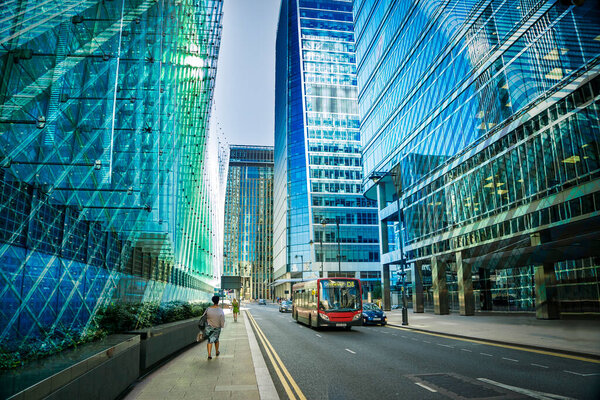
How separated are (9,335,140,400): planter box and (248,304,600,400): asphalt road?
9.60 feet

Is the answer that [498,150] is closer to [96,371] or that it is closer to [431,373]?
[431,373]

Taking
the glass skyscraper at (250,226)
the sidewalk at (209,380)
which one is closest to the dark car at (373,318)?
the sidewalk at (209,380)

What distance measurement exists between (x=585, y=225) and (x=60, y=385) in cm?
2617

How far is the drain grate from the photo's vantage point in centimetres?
772

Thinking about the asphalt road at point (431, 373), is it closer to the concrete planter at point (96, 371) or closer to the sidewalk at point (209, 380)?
the sidewalk at point (209, 380)

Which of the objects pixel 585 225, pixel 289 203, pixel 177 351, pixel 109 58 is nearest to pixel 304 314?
pixel 177 351

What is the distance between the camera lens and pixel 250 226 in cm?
19262

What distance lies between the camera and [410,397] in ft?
25.3

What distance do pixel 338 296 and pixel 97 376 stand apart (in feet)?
60.5

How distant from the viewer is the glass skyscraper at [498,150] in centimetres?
2341

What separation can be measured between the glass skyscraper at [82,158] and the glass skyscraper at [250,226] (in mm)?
164326

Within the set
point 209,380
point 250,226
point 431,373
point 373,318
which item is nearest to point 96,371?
point 209,380

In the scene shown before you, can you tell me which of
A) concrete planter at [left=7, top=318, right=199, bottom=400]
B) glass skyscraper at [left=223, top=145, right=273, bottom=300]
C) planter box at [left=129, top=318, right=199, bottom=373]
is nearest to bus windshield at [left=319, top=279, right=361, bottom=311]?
planter box at [left=129, top=318, right=199, bottom=373]

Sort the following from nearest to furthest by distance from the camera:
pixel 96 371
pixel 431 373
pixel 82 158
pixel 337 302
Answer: pixel 96 371
pixel 431 373
pixel 82 158
pixel 337 302
